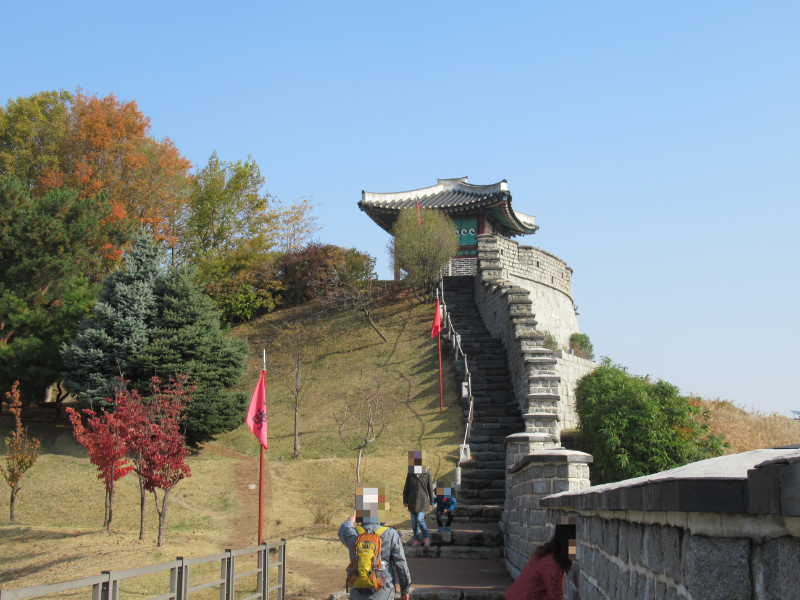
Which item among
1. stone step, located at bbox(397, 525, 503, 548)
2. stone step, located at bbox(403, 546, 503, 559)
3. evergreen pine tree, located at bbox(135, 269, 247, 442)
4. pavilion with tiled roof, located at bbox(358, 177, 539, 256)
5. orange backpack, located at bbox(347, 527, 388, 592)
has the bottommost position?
stone step, located at bbox(403, 546, 503, 559)

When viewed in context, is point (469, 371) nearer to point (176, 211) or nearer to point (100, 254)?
point (100, 254)

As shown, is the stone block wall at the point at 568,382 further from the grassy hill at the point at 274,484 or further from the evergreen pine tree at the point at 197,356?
the evergreen pine tree at the point at 197,356

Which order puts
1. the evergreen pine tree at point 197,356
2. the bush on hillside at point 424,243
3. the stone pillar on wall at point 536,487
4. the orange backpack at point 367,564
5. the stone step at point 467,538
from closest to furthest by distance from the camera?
the orange backpack at point 367,564
the stone pillar on wall at point 536,487
the stone step at point 467,538
the evergreen pine tree at point 197,356
the bush on hillside at point 424,243

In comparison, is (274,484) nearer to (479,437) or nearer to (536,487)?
(479,437)

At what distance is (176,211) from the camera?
31891 millimetres

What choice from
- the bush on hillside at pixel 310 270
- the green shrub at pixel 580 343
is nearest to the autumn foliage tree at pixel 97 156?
the bush on hillside at pixel 310 270

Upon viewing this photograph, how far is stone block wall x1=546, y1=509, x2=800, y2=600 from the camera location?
1753 mm

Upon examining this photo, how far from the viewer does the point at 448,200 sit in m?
30.8

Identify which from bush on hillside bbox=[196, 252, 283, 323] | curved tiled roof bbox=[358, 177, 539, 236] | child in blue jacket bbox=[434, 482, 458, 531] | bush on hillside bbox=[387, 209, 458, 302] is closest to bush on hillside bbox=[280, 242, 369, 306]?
bush on hillside bbox=[196, 252, 283, 323]

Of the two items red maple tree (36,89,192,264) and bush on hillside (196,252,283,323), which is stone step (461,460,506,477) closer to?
bush on hillside (196,252,283,323)

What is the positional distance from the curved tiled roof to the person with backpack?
24422mm

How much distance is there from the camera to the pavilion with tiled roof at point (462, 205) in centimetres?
2909

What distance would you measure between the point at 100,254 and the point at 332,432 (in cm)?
1203

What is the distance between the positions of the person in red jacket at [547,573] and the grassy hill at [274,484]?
4.78 metres
